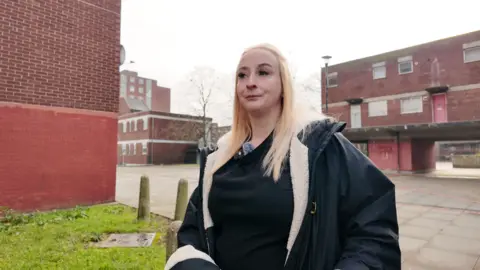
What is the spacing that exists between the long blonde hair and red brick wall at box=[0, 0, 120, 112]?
23.4 feet

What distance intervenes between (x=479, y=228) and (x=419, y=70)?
64.3 ft

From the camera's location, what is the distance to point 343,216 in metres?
1.41

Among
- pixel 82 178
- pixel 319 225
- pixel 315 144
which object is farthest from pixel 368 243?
pixel 82 178

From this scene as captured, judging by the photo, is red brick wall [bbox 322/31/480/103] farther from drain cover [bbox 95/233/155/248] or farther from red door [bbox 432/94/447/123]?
drain cover [bbox 95/233/155/248]

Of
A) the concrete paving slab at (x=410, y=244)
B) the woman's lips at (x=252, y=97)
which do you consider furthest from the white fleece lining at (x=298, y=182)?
the concrete paving slab at (x=410, y=244)

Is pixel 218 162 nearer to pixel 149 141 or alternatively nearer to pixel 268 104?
pixel 268 104

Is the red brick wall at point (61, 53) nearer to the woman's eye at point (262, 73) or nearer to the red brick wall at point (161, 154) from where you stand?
the woman's eye at point (262, 73)

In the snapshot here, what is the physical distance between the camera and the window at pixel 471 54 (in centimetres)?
2020

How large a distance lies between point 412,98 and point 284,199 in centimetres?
2544

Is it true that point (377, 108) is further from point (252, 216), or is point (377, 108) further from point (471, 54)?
point (252, 216)

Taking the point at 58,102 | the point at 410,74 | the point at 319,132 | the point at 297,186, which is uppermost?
the point at 410,74

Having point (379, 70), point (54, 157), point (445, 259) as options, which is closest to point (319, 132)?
point (445, 259)

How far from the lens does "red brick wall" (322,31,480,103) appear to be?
20.9 meters

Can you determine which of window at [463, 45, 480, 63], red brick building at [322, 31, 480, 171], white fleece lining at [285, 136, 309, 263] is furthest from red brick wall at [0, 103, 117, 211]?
window at [463, 45, 480, 63]
